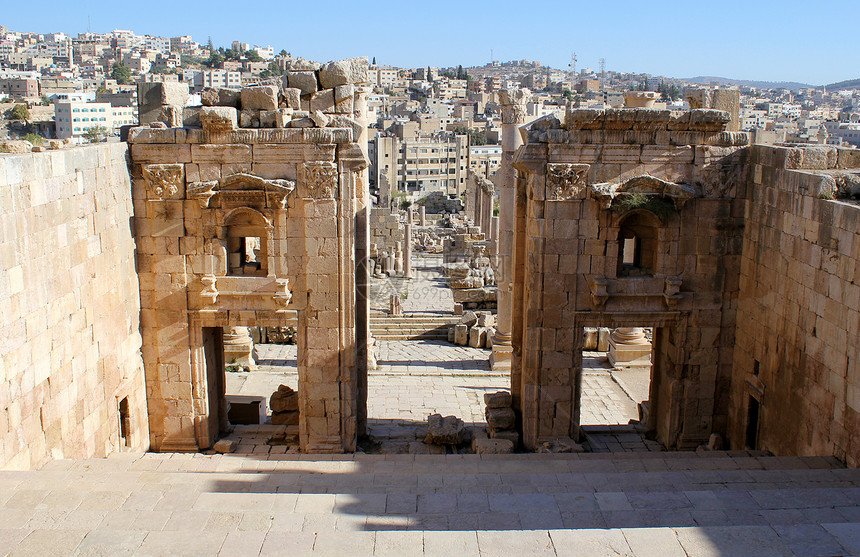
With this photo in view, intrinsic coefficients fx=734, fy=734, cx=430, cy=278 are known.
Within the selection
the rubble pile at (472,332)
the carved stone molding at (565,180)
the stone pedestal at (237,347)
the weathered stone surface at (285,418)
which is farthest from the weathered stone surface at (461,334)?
the carved stone molding at (565,180)

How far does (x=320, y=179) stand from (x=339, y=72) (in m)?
2.30

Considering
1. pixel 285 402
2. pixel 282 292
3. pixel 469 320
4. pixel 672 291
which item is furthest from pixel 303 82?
pixel 469 320

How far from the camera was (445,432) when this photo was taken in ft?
43.1

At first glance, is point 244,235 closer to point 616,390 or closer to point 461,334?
point 616,390

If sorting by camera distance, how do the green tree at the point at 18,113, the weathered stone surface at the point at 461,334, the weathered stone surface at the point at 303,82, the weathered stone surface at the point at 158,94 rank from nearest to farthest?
the weathered stone surface at the point at 158,94
the weathered stone surface at the point at 303,82
the weathered stone surface at the point at 461,334
the green tree at the point at 18,113

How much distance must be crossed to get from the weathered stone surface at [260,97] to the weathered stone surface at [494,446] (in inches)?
261

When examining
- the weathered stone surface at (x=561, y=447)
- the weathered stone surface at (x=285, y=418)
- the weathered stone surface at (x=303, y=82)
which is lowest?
the weathered stone surface at (x=285, y=418)

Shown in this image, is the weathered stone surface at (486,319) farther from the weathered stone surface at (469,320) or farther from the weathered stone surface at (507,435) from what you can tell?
the weathered stone surface at (507,435)

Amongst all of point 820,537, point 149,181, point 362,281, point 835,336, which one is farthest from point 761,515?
point 149,181

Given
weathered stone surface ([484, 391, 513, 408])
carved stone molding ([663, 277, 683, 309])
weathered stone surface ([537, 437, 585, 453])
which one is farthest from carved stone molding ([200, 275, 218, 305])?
carved stone molding ([663, 277, 683, 309])

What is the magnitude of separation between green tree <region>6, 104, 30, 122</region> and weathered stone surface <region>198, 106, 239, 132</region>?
226ft

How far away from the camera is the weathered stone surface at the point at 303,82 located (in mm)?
12812

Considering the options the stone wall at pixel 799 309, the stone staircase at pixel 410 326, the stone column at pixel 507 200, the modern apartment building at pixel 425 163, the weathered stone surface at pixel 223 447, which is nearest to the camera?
the stone wall at pixel 799 309

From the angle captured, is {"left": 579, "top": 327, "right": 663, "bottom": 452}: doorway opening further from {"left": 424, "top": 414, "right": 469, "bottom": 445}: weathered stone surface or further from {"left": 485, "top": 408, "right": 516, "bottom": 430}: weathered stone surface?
{"left": 424, "top": 414, "right": 469, "bottom": 445}: weathered stone surface
